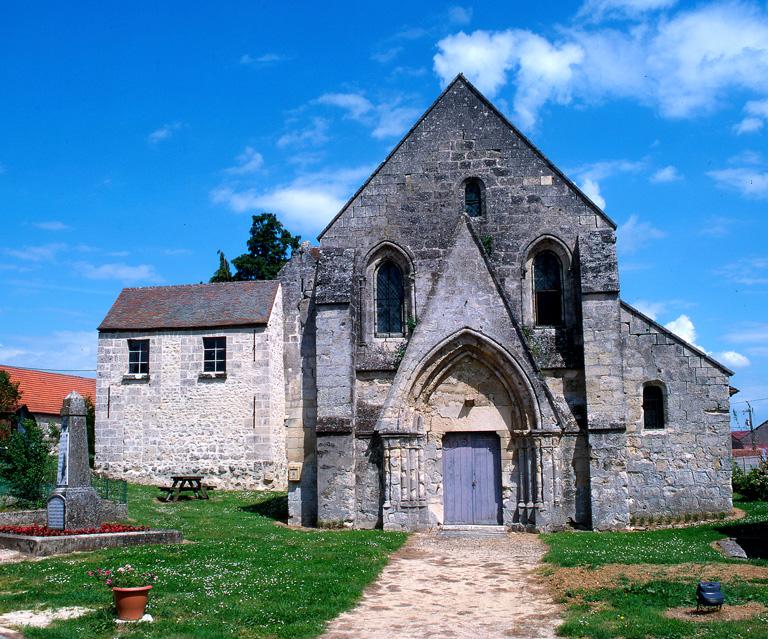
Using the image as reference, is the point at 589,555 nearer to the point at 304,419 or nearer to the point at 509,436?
the point at 509,436

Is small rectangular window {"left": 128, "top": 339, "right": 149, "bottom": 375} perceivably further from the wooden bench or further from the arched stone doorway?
the arched stone doorway

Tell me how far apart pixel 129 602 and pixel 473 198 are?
12967 millimetres

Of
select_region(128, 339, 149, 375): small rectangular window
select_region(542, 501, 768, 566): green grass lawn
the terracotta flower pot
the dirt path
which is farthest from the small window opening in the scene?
select_region(128, 339, 149, 375): small rectangular window

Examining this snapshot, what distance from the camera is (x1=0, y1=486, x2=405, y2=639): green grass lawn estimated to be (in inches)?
337

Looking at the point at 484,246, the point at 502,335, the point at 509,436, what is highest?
the point at 484,246

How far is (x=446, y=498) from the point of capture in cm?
1781

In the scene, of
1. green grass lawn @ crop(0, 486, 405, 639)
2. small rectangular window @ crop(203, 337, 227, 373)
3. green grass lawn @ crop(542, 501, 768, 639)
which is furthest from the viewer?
small rectangular window @ crop(203, 337, 227, 373)

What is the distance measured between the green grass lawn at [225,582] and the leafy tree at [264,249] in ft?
97.2

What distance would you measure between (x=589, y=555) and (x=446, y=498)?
5.19 m

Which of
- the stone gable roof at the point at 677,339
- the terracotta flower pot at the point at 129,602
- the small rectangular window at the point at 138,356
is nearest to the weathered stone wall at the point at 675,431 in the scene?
the stone gable roof at the point at 677,339

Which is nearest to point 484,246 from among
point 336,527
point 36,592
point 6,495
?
point 336,527

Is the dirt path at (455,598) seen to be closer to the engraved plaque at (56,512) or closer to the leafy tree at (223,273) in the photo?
the engraved plaque at (56,512)

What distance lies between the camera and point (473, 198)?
747 inches

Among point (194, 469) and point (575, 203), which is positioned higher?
point (575, 203)
